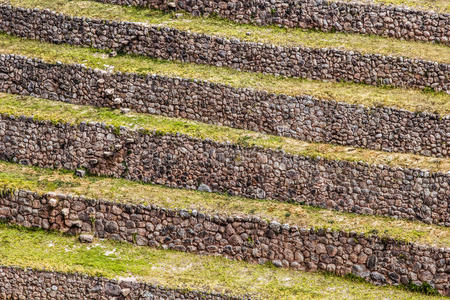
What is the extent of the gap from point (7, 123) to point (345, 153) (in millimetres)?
12476

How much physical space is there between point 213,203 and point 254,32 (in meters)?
9.50

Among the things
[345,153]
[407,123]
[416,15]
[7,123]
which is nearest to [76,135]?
[7,123]

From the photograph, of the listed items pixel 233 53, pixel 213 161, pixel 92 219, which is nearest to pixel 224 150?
pixel 213 161

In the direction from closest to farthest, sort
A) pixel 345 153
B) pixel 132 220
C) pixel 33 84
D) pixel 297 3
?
pixel 132 220, pixel 345 153, pixel 33 84, pixel 297 3

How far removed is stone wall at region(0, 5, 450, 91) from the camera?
107 ft

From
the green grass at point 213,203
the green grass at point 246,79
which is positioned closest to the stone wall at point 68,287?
the green grass at point 213,203

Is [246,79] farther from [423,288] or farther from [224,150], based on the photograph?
[423,288]

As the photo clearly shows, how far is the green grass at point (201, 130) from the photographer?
29.0m

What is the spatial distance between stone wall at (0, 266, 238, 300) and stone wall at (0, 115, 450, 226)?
5304 mm

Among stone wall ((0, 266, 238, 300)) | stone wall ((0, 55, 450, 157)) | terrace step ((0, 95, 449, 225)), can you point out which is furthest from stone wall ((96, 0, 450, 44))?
stone wall ((0, 266, 238, 300))

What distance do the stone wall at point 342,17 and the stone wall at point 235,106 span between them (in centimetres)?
576

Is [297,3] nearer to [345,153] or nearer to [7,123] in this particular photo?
[345,153]

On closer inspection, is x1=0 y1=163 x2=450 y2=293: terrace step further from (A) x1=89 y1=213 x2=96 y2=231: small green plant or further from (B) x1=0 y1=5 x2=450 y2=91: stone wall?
(B) x1=0 y1=5 x2=450 y2=91: stone wall

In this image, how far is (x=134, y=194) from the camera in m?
28.4
